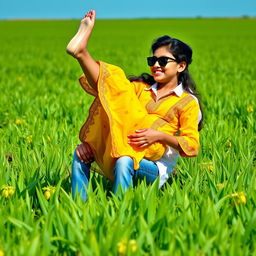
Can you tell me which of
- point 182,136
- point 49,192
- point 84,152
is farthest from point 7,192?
point 182,136

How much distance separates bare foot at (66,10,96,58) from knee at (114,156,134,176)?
0.60m

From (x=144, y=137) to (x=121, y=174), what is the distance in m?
0.24

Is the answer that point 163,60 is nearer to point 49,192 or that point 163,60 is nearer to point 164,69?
point 164,69

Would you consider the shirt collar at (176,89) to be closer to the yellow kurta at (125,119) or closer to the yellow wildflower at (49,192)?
the yellow kurta at (125,119)

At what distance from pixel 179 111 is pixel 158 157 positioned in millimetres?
290

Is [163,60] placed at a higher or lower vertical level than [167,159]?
higher

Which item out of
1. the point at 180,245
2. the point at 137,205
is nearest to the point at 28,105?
the point at 137,205

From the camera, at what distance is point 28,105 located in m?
6.29


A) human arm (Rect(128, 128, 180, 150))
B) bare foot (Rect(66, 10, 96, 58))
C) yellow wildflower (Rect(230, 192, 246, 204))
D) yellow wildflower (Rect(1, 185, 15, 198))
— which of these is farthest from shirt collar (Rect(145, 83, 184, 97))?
yellow wildflower (Rect(1, 185, 15, 198))

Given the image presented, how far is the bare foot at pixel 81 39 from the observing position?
2.59 metres

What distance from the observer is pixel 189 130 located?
2.83m

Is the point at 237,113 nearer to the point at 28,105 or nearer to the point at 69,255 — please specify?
the point at 28,105

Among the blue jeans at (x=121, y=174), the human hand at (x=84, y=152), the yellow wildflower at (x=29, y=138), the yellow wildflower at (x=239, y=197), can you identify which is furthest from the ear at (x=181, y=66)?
the yellow wildflower at (x=29, y=138)

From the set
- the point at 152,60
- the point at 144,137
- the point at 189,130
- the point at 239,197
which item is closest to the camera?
the point at 239,197
